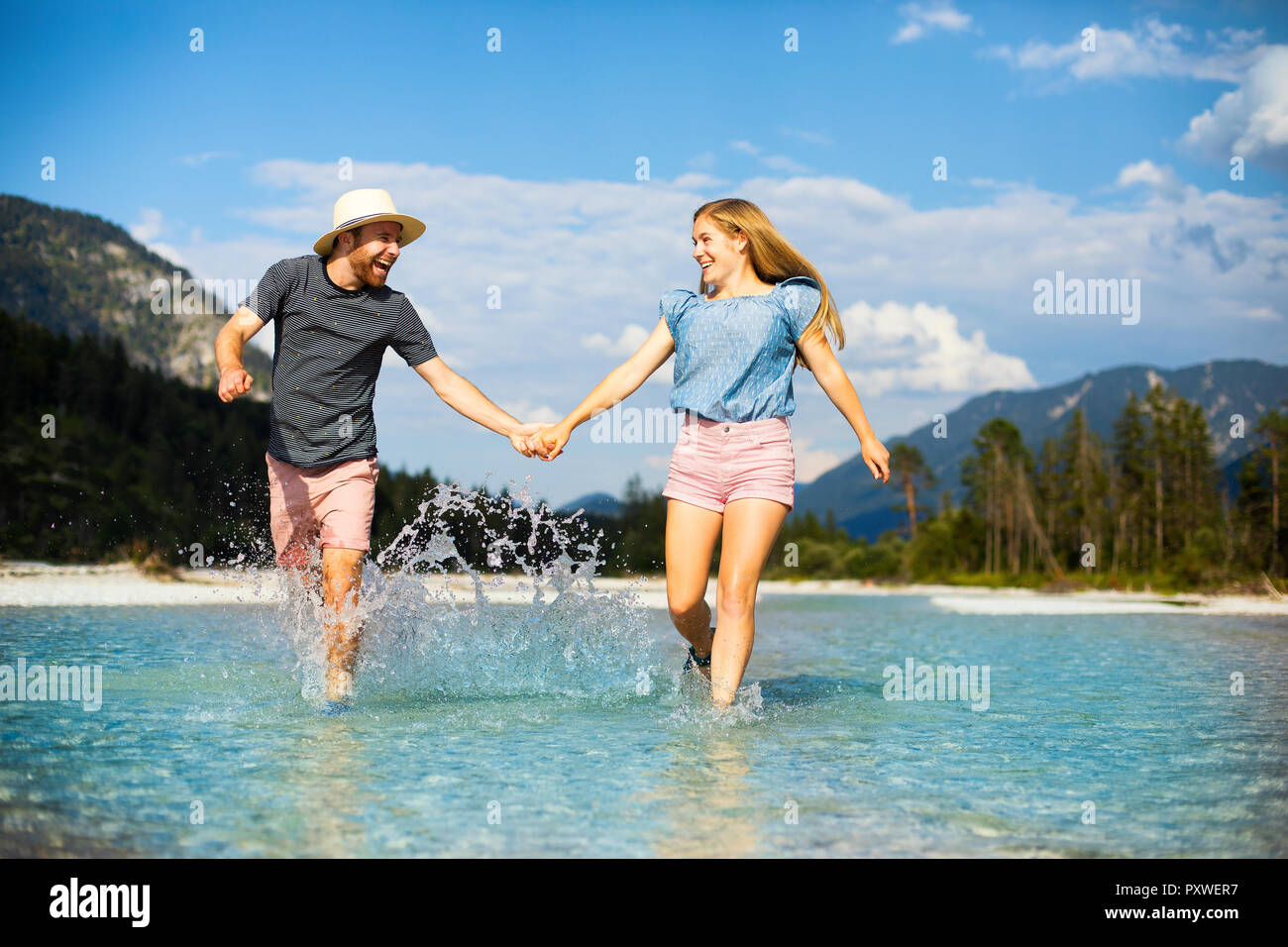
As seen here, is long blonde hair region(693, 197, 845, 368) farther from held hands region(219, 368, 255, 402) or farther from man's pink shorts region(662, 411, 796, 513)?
held hands region(219, 368, 255, 402)

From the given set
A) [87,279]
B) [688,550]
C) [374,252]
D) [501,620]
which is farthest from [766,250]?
[87,279]

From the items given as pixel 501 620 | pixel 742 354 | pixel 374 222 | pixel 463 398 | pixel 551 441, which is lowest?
pixel 501 620

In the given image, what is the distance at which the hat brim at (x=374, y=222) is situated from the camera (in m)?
5.65

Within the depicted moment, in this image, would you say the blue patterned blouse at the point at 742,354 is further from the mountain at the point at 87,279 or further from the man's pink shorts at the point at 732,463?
the mountain at the point at 87,279

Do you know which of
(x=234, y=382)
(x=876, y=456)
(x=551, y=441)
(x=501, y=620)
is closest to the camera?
(x=234, y=382)

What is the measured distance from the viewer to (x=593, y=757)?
15.0ft

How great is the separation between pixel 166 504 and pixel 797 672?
36182 millimetres

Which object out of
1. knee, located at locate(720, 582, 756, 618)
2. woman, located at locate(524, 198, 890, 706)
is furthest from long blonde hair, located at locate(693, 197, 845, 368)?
knee, located at locate(720, 582, 756, 618)

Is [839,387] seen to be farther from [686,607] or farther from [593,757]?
[593,757]

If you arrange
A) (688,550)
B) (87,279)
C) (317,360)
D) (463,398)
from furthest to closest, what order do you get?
(87,279), (463,398), (317,360), (688,550)

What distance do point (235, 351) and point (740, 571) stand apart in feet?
9.53

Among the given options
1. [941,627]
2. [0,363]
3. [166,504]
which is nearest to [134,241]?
[0,363]

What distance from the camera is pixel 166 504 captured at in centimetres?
3941
